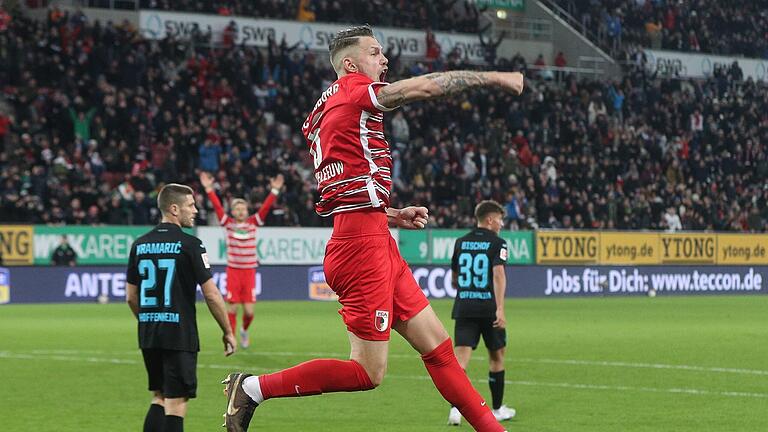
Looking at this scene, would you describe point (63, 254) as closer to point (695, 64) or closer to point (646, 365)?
point (646, 365)

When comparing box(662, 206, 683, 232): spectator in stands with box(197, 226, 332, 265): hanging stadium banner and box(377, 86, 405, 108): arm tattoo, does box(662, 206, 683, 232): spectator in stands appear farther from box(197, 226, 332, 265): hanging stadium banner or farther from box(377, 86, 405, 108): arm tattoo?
box(377, 86, 405, 108): arm tattoo

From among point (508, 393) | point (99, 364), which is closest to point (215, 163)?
point (99, 364)

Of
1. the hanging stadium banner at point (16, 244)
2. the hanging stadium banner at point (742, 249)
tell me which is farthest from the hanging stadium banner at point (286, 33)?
A: the hanging stadium banner at point (742, 249)

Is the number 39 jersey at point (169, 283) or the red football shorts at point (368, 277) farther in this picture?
the number 39 jersey at point (169, 283)

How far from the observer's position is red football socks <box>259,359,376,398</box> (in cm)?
668

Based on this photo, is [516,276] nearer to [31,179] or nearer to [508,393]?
[31,179]

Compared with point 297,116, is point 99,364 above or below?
below

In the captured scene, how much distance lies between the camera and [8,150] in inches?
1190

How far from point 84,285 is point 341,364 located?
23.6 metres

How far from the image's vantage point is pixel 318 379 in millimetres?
6746

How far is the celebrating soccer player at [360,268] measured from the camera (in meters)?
6.64

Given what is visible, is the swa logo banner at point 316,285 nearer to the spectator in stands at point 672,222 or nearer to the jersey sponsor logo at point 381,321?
the spectator in stands at point 672,222

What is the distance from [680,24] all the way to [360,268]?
44561 mm

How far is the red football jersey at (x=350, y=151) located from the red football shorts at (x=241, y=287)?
11359mm
